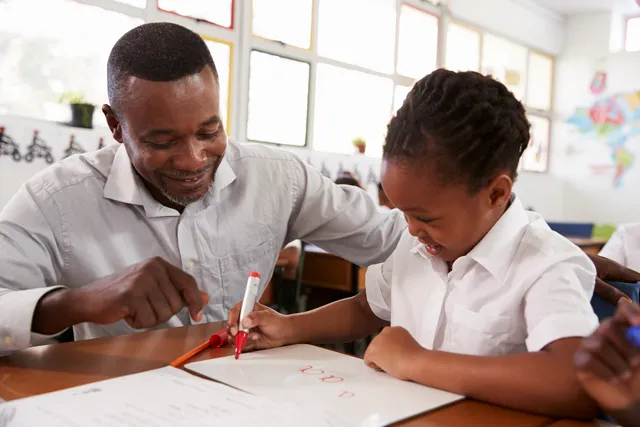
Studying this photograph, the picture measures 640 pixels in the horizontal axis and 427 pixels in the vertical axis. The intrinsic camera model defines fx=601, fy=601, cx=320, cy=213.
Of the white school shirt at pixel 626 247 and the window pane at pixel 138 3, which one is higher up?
the window pane at pixel 138 3

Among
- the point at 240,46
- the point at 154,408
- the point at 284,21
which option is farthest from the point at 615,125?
the point at 154,408

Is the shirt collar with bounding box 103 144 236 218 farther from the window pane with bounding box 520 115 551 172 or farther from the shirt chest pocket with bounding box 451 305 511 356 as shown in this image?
the window pane with bounding box 520 115 551 172

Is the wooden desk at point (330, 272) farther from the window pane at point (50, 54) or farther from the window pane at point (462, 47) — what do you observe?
the window pane at point (462, 47)

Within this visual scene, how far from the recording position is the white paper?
0.68 m

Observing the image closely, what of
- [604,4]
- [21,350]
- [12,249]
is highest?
[604,4]

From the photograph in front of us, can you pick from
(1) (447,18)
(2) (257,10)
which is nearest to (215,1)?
(2) (257,10)

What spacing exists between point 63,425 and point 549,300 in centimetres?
64

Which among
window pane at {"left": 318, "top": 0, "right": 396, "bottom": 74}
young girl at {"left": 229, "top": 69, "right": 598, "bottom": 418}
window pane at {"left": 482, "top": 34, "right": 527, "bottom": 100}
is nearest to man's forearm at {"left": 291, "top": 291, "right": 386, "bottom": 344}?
young girl at {"left": 229, "top": 69, "right": 598, "bottom": 418}

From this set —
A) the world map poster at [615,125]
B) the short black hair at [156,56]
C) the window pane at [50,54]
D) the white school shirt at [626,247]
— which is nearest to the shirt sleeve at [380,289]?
the short black hair at [156,56]

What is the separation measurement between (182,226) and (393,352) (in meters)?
0.66

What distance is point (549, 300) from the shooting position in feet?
2.74

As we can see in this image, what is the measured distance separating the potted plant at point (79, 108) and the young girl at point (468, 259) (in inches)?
102

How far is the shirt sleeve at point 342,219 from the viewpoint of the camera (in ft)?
5.04

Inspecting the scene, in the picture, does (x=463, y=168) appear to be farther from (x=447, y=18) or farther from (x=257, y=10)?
(x=447, y=18)
